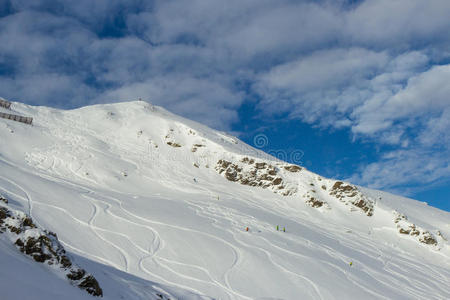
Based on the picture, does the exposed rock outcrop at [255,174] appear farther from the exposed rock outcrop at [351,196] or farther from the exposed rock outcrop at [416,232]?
the exposed rock outcrop at [416,232]

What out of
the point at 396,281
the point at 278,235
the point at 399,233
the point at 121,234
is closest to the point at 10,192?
the point at 121,234

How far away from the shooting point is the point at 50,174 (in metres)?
27.2

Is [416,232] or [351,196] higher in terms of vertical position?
[351,196]

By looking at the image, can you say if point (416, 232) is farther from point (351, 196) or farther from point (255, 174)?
point (255, 174)

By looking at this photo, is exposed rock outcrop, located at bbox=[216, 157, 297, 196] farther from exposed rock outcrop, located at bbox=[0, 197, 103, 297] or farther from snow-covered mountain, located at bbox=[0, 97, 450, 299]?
exposed rock outcrop, located at bbox=[0, 197, 103, 297]

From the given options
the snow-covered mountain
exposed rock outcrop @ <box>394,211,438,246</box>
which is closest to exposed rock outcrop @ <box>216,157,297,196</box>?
the snow-covered mountain

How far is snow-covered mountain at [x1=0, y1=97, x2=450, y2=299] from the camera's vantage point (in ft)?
30.6

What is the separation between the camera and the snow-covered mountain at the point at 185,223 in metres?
9.33

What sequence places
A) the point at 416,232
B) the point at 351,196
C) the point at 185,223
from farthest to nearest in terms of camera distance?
the point at 351,196
the point at 416,232
the point at 185,223

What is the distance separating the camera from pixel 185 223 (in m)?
19.6

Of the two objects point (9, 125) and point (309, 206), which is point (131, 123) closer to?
point (9, 125)

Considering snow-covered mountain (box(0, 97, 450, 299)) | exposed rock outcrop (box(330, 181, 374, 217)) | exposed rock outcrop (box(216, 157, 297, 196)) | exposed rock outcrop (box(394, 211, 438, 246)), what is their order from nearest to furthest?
snow-covered mountain (box(0, 97, 450, 299))
exposed rock outcrop (box(394, 211, 438, 246))
exposed rock outcrop (box(330, 181, 374, 217))
exposed rock outcrop (box(216, 157, 297, 196))

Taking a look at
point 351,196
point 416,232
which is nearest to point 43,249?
point 351,196

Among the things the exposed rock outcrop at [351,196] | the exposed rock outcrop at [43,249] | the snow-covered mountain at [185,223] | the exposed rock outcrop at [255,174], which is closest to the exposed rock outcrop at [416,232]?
the snow-covered mountain at [185,223]
